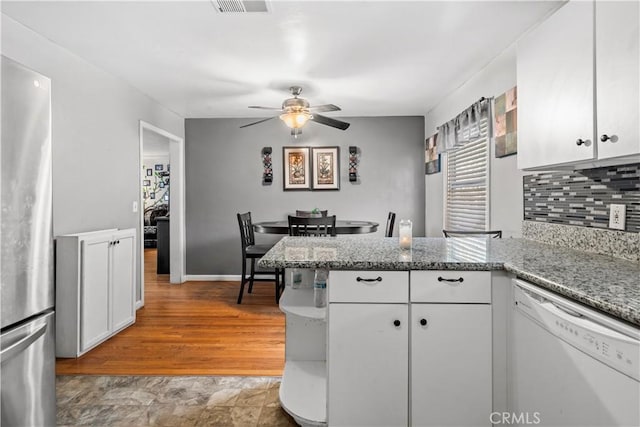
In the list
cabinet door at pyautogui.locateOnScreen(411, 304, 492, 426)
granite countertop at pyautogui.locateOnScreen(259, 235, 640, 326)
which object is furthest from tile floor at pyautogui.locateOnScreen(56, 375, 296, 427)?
granite countertop at pyautogui.locateOnScreen(259, 235, 640, 326)

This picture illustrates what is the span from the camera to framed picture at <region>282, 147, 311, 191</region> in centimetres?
497

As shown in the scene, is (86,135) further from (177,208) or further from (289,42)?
(177,208)

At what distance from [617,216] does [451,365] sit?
1.03 meters

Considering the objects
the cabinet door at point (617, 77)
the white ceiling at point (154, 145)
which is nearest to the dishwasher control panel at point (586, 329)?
the cabinet door at point (617, 77)

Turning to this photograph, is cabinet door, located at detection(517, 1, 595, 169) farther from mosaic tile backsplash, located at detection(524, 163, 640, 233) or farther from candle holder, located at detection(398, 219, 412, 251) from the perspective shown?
candle holder, located at detection(398, 219, 412, 251)

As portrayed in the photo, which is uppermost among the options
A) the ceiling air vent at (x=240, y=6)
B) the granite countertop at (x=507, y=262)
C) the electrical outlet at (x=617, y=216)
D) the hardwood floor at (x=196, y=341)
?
the ceiling air vent at (x=240, y=6)

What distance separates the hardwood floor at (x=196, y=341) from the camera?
243 centimetres

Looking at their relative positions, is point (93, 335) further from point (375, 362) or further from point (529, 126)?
point (529, 126)

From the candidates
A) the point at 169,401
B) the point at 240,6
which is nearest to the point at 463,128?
the point at 240,6

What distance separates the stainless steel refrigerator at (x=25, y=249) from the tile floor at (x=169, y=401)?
1.51 feet

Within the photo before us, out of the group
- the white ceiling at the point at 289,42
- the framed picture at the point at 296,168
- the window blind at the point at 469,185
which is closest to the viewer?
the white ceiling at the point at 289,42

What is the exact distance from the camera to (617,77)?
1293 mm

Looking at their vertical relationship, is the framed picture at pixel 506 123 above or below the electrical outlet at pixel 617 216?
above

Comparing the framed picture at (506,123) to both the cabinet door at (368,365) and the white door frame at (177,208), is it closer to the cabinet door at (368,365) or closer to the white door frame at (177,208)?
the cabinet door at (368,365)
